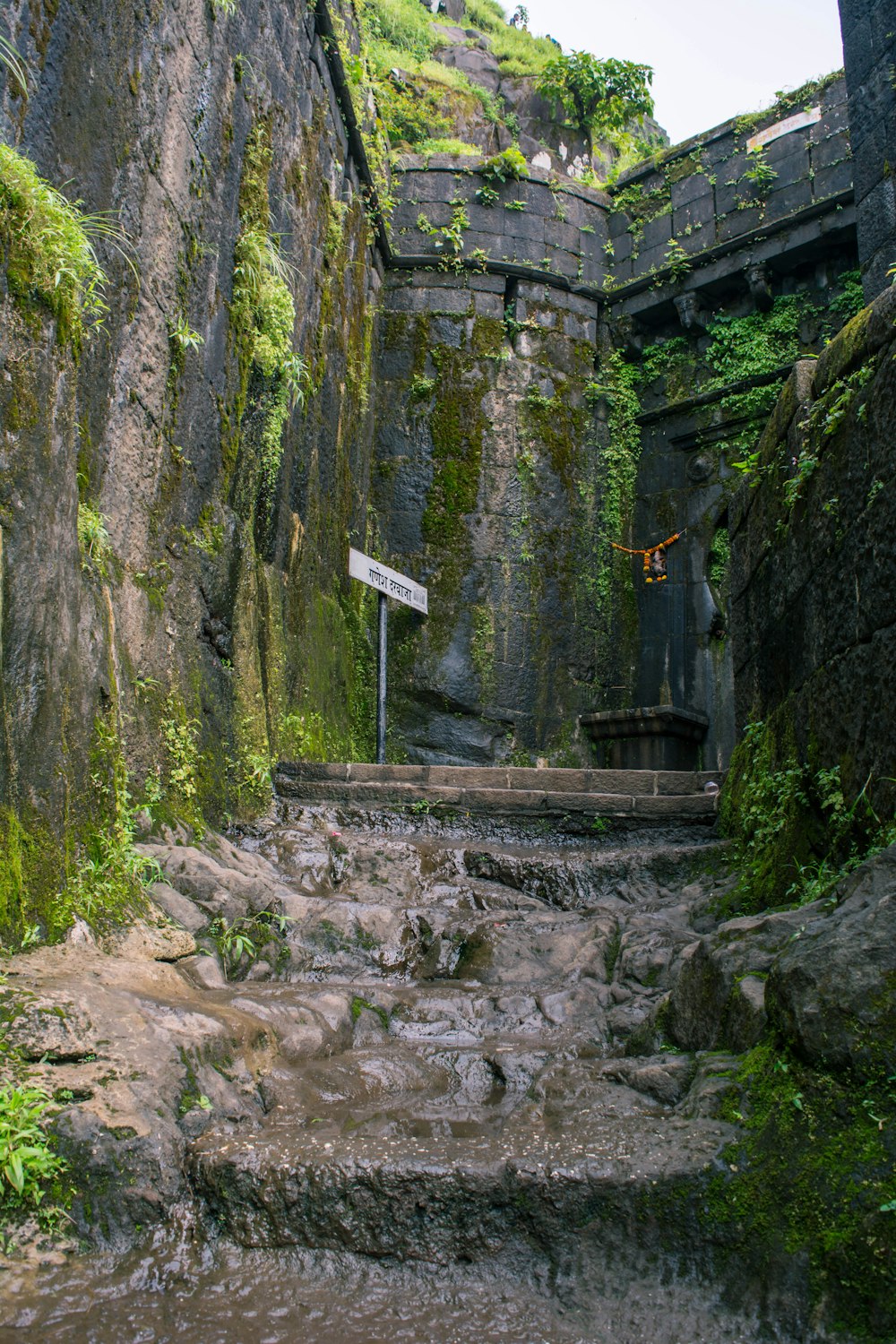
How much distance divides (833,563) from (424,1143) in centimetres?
237

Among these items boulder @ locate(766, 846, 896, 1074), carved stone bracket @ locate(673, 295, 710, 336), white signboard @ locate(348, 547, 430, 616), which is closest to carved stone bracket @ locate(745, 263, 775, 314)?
carved stone bracket @ locate(673, 295, 710, 336)

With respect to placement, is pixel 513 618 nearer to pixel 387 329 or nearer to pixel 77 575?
pixel 387 329

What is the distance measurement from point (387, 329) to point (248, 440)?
4.95 meters

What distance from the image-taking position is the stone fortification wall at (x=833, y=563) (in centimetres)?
317

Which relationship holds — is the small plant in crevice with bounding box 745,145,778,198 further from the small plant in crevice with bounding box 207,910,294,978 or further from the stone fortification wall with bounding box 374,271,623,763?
the small plant in crevice with bounding box 207,910,294,978

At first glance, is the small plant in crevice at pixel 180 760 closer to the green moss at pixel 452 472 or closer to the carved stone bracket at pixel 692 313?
the green moss at pixel 452 472

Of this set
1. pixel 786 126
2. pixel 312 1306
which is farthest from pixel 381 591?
pixel 786 126

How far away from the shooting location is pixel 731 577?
5.81m

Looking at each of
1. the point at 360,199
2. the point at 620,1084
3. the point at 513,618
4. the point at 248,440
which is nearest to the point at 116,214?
the point at 248,440

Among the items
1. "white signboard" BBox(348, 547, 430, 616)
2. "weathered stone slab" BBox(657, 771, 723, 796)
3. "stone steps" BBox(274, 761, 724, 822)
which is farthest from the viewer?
"white signboard" BBox(348, 547, 430, 616)

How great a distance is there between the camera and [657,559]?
1073 cm

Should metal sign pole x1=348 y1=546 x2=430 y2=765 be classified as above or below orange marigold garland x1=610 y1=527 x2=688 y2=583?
below

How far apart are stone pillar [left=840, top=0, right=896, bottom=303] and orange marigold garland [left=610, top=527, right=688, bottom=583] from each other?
16.9 feet

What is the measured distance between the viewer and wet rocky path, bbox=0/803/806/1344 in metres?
2.00
